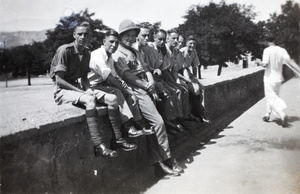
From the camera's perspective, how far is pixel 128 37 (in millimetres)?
4043

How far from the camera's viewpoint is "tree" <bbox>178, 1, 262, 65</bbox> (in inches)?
1379

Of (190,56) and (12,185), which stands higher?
(190,56)

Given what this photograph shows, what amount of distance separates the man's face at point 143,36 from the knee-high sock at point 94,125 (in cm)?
185

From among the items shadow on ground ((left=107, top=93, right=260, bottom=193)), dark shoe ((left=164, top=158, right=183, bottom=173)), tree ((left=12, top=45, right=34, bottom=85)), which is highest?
tree ((left=12, top=45, right=34, bottom=85))

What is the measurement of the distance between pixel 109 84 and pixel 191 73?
111 inches

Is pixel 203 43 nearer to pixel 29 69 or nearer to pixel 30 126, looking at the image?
pixel 29 69

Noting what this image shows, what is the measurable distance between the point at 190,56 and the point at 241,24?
3155 centimetres

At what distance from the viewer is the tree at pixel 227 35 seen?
3503 cm

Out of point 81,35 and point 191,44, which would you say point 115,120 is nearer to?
point 81,35

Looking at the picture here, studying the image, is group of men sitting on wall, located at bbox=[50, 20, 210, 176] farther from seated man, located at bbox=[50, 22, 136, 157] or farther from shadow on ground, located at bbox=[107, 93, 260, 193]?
shadow on ground, located at bbox=[107, 93, 260, 193]

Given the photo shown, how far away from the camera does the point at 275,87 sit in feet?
23.2

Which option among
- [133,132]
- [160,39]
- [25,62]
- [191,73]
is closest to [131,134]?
[133,132]

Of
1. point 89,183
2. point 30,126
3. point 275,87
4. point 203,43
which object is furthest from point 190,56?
point 203,43

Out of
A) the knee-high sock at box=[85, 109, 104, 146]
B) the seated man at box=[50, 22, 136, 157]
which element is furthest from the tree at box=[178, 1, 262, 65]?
the knee-high sock at box=[85, 109, 104, 146]
